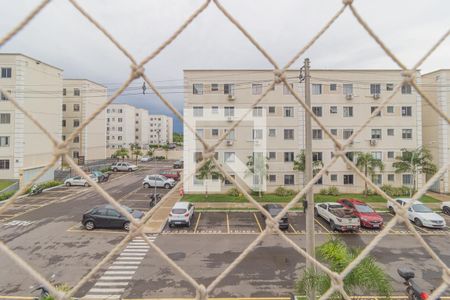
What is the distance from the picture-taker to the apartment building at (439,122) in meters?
20.0

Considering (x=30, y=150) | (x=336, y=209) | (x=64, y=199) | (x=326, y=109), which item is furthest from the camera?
(x=30, y=150)

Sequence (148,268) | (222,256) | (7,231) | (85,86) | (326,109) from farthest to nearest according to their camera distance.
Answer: (85,86), (326,109), (7,231), (222,256), (148,268)

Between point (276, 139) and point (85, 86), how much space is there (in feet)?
64.8

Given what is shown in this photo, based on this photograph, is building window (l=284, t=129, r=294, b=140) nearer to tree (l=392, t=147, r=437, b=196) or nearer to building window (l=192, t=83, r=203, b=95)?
building window (l=192, t=83, r=203, b=95)

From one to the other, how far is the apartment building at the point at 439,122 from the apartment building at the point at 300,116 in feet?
4.48

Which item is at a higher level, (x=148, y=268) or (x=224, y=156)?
(x=224, y=156)

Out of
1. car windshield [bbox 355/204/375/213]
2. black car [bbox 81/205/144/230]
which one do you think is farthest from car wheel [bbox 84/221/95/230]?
car windshield [bbox 355/204/375/213]

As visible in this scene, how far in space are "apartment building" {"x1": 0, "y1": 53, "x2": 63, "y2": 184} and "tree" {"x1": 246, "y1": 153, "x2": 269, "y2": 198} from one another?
14442 millimetres

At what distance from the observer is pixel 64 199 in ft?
62.1

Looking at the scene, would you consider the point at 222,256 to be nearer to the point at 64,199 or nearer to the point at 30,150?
the point at 64,199

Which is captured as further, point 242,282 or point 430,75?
point 430,75

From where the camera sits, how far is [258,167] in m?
19.2

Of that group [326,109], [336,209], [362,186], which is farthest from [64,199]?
[362,186]

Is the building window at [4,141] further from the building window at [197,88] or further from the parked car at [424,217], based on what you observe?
the parked car at [424,217]
